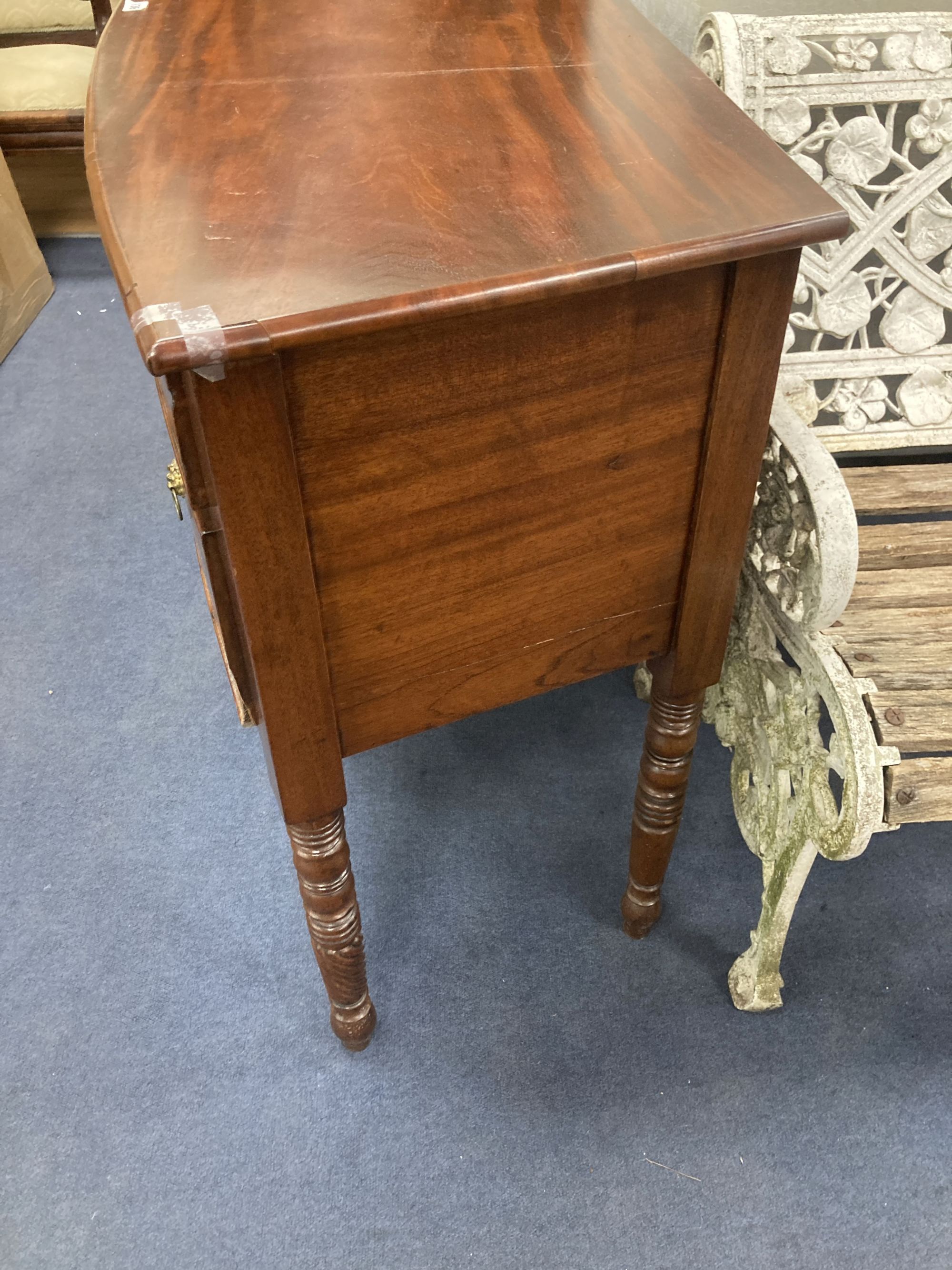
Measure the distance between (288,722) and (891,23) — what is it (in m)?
1.06

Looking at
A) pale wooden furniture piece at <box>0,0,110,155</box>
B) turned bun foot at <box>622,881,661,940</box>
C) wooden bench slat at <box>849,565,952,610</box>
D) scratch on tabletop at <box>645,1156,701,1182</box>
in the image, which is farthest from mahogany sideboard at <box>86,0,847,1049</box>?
pale wooden furniture piece at <box>0,0,110,155</box>

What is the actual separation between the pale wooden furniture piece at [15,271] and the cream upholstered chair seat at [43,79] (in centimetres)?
20

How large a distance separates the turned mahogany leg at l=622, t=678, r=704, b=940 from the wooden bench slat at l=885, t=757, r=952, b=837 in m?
0.21

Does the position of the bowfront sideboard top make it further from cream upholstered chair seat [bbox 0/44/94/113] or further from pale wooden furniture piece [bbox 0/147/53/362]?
cream upholstered chair seat [bbox 0/44/94/113]

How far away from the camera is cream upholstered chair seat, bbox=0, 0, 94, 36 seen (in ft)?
9.50

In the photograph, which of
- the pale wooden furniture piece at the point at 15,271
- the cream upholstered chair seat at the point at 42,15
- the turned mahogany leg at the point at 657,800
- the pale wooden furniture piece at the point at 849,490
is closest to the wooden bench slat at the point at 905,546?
the pale wooden furniture piece at the point at 849,490

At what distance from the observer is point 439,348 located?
2.38 ft

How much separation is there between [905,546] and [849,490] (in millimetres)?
91

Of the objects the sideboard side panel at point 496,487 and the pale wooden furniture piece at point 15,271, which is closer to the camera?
the sideboard side panel at point 496,487

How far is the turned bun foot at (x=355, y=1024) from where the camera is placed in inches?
47.2

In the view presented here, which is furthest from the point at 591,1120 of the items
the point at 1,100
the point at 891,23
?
the point at 1,100

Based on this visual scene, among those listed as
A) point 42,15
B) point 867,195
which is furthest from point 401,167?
point 42,15

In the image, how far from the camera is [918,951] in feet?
4.43

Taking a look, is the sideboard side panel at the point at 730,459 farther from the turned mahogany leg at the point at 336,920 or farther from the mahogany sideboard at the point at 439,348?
→ the turned mahogany leg at the point at 336,920
